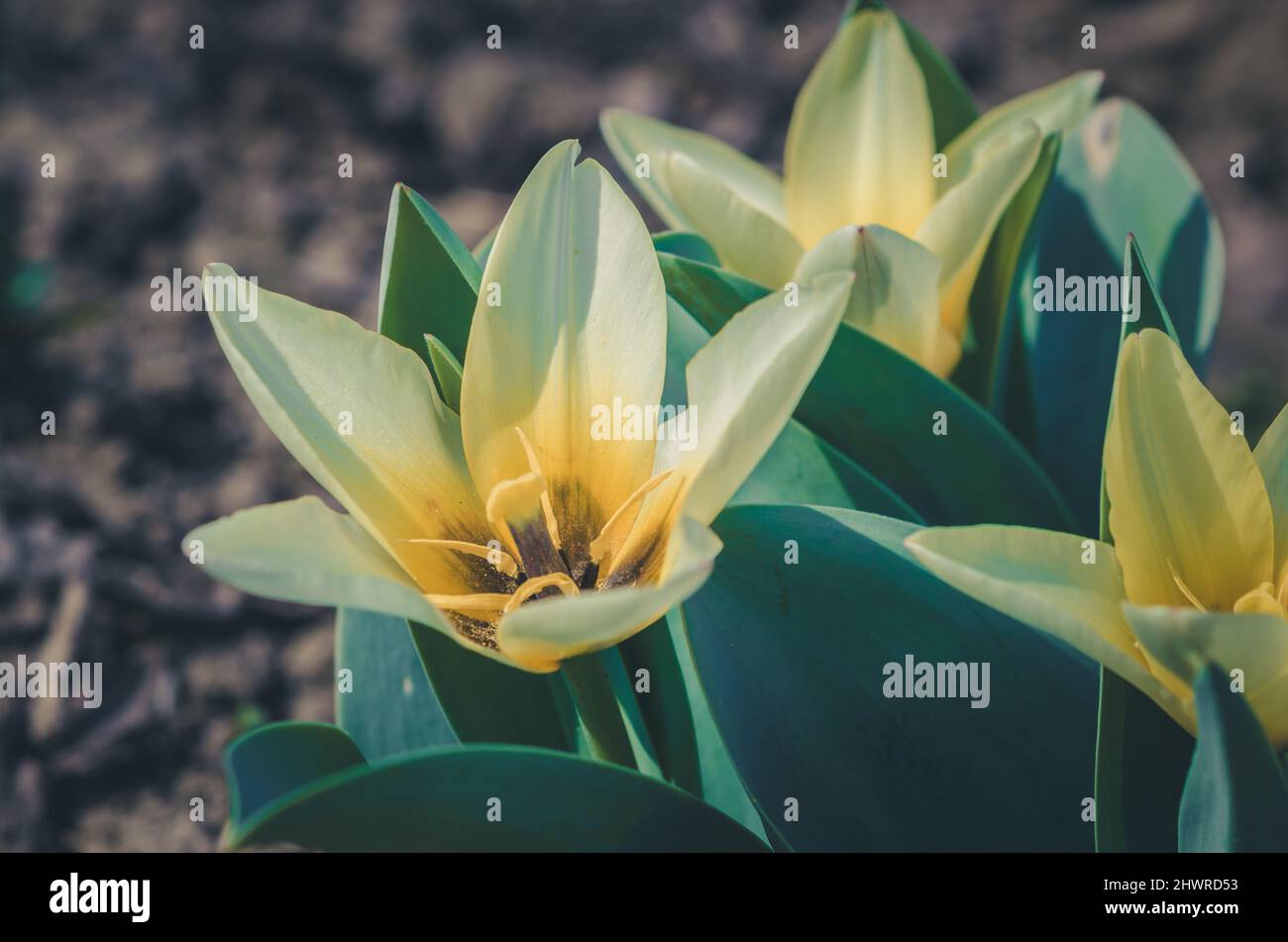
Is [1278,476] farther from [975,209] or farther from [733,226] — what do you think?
[733,226]

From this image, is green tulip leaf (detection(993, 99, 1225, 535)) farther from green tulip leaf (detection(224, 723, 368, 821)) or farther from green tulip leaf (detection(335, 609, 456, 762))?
green tulip leaf (detection(224, 723, 368, 821))

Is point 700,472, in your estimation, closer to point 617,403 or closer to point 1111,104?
point 617,403

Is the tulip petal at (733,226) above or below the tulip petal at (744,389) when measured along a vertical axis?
above

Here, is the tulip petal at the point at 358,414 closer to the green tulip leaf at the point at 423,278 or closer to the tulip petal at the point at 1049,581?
the green tulip leaf at the point at 423,278

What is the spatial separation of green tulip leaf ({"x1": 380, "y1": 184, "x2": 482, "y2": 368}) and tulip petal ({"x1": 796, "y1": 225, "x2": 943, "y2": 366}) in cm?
27

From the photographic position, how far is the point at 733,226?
1098 mm

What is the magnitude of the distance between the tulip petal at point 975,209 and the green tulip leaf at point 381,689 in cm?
59

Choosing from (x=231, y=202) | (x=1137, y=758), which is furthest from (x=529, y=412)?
(x=231, y=202)

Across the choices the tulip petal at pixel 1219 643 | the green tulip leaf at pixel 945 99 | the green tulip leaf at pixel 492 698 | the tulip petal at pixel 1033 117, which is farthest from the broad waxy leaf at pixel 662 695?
the green tulip leaf at pixel 945 99

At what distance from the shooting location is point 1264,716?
28.1 inches

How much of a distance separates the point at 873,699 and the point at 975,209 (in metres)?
0.43

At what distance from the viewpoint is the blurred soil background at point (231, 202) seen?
177 centimetres
